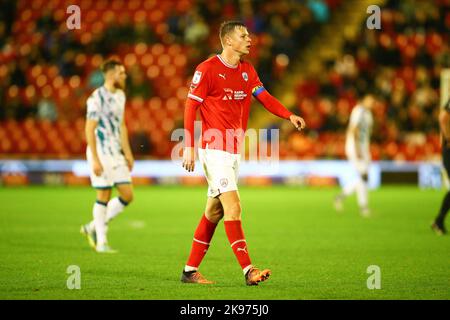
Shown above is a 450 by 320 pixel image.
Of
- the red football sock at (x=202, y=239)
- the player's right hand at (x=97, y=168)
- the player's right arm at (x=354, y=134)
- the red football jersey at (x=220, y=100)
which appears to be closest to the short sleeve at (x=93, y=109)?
the player's right hand at (x=97, y=168)

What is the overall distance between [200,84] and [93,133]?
3.12 metres

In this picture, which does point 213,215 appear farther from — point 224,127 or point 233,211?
point 224,127

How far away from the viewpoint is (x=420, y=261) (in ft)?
32.2

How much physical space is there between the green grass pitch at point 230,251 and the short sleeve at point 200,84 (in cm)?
172

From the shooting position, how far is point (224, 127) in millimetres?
8039

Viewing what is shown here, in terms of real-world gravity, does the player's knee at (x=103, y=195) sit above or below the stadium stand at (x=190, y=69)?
below

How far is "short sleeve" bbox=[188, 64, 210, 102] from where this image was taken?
7.95 m

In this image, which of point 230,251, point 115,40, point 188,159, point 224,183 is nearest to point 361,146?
point 230,251

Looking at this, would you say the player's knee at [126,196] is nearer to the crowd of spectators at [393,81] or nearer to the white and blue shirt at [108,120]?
the white and blue shirt at [108,120]

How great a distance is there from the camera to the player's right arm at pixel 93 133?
1065cm

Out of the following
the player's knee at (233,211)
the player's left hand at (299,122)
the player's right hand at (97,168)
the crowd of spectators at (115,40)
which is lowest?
the player's knee at (233,211)

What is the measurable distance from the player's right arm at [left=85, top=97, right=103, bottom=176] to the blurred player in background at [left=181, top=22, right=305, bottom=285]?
9.09 feet

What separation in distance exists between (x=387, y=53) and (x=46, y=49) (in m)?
10.8

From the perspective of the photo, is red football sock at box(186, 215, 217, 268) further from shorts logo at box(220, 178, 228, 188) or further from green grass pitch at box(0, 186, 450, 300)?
shorts logo at box(220, 178, 228, 188)
